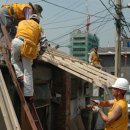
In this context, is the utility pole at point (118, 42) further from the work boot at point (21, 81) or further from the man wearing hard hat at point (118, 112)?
the man wearing hard hat at point (118, 112)

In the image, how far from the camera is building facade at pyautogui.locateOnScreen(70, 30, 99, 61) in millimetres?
32906

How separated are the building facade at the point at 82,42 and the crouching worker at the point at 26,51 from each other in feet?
73.3

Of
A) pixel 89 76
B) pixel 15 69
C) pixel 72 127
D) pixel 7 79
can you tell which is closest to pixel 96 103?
pixel 15 69

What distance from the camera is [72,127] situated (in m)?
15.0

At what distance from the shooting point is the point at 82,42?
35.5 metres

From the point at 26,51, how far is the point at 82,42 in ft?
88.6

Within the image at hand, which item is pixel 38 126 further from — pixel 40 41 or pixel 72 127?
pixel 72 127

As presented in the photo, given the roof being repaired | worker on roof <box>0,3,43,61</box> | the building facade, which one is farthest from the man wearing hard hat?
the building facade

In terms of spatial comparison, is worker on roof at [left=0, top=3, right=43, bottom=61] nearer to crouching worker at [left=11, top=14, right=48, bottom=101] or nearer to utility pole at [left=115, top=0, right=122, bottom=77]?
crouching worker at [left=11, top=14, right=48, bottom=101]

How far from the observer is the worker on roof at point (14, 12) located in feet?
32.0

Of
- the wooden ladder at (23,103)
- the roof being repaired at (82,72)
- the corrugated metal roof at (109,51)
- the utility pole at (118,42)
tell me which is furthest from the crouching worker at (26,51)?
the corrugated metal roof at (109,51)

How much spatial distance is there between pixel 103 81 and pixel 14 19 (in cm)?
277

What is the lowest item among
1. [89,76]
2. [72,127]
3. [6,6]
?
[72,127]

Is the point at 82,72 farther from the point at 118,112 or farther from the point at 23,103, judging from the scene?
the point at 118,112
